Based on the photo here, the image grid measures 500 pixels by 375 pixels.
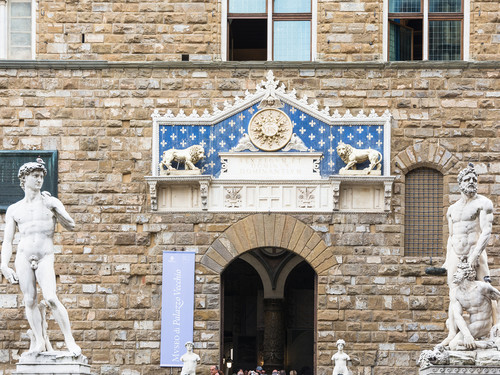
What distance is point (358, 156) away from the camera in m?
29.2

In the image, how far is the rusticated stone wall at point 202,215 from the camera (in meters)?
29.2

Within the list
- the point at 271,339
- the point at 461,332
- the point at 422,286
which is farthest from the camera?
the point at 271,339

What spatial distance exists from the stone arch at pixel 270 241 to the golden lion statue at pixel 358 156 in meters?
1.59

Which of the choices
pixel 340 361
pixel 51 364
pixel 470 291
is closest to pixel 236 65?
pixel 340 361

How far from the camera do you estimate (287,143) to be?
29.6 metres

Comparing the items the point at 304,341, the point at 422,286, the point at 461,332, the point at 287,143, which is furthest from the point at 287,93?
the point at 304,341

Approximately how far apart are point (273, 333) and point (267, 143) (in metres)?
9.47

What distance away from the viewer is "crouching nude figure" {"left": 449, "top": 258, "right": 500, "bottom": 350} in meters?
22.9

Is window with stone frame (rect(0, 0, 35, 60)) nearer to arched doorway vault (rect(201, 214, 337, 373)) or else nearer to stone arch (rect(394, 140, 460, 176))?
arched doorway vault (rect(201, 214, 337, 373))

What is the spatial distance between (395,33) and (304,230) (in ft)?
15.4

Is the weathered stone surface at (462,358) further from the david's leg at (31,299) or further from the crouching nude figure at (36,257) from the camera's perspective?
the david's leg at (31,299)

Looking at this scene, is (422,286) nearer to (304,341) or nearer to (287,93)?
(287,93)

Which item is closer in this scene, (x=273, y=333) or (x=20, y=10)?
(x=20, y=10)

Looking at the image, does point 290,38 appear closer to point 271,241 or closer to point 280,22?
point 280,22
